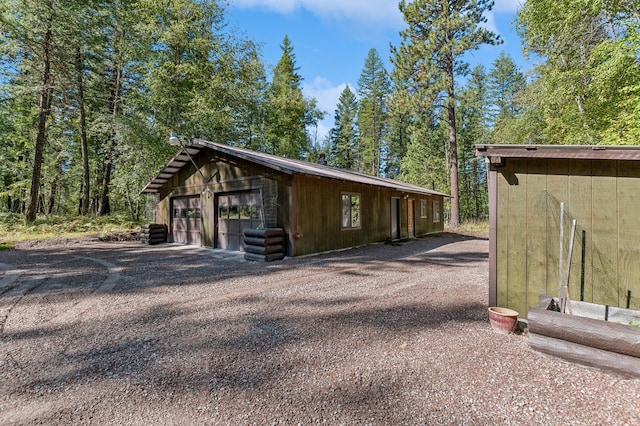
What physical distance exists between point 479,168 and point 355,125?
1228cm

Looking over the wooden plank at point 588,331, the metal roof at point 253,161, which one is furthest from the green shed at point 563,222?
the metal roof at point 253,161

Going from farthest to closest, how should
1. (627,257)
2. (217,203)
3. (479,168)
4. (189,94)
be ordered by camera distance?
1. (479,168)
2. (189,94)
3. (217,203)
4. (627,257)

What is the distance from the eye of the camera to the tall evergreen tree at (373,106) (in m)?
28.8

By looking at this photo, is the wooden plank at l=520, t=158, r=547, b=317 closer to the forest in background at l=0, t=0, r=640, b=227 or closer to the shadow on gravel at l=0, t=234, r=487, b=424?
the shadow on gravel at l=0, t=234, r=487, b=424

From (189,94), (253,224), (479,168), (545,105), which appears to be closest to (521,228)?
(253,224)

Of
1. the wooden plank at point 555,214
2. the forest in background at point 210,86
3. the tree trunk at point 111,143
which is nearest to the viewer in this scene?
the wooden plank at point 555,214

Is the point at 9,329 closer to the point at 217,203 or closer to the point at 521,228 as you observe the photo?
the point at 521,228

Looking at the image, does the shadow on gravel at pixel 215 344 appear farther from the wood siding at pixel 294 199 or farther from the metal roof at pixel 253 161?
the metal roof at pixel 253 161

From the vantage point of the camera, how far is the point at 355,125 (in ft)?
102

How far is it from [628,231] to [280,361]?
3.81m

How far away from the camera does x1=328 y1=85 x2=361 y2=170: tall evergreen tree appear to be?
1217 inches

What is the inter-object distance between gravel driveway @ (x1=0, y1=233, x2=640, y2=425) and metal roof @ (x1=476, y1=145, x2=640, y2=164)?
2.04 metres

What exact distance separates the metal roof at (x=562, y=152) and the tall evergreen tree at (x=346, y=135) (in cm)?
2751

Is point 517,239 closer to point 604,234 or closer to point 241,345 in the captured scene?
point 604,234
